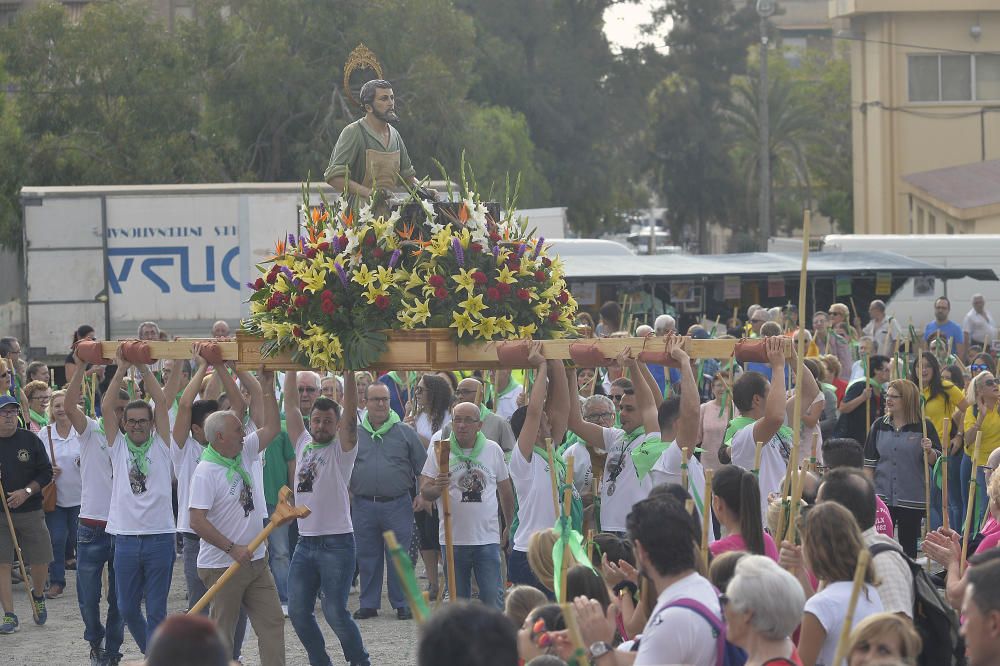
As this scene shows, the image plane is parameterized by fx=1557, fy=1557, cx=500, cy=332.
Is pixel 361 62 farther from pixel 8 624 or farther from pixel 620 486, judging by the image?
pixel 8 624

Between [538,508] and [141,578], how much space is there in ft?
8.11

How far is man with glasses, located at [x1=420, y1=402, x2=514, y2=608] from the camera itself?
1026 cm

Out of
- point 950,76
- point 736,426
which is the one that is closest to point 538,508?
point 736,426

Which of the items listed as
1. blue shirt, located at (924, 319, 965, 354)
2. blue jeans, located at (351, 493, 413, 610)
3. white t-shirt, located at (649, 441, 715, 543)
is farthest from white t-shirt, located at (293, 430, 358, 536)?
blue shirt, located at (924, 319, 965, 354)

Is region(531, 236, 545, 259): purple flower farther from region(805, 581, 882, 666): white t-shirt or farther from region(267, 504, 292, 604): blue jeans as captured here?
region(267, 504, 292, 604): blue jeans

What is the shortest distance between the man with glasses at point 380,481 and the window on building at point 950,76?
115 feet

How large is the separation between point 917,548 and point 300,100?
77.3 ft

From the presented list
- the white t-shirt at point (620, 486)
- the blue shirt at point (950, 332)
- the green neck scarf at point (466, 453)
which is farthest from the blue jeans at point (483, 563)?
the blue shirt at point (950, 332)

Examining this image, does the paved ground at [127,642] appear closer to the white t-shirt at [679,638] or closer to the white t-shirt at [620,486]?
the white t-shirt at [620,486]

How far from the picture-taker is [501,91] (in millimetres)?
51625

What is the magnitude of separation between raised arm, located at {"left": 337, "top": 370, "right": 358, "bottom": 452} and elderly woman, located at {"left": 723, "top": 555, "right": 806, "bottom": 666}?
179 inches

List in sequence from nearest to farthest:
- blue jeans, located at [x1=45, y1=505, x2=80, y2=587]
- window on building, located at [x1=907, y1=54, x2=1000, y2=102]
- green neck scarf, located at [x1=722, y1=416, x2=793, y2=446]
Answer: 1. green neck scarf, located at [x1=722, y1=416, x2=793, y2=446]
2. blue jeans, located at [x1=45, y1=505, x2=80, y2=587]
3. window on building, located at [x1=907, y1=54, x2=1000, y2=102]

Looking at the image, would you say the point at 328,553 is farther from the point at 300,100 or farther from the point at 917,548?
the point at 300,100

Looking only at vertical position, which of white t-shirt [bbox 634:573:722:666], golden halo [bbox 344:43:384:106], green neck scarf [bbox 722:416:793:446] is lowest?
white t-shirt [bbox 634:573:722:666]
